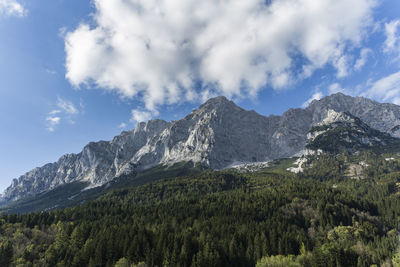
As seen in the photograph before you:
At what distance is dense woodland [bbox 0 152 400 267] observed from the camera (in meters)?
98.1

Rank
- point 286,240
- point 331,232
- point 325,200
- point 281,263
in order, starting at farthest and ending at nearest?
point 325,200 → point 331,232 → point 286,240 → point 281,263

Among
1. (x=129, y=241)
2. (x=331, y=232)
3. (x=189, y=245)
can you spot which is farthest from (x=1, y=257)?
(x=331, y=232)

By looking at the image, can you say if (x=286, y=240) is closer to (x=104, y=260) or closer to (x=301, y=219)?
(x=301, y=219)

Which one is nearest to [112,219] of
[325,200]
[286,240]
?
[286,240]

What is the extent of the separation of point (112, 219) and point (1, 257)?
65.8 metres

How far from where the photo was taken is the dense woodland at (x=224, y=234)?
Result: 98062 millimetres

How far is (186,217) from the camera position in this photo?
157m

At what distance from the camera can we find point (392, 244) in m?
124

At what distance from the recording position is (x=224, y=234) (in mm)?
121875

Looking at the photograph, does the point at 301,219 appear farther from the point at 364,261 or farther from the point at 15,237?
the point at 15,237

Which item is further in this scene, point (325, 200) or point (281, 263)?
point (325, 200)

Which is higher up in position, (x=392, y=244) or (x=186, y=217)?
(x=186, y=217)

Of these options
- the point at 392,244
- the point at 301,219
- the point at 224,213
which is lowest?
the point at 392,244

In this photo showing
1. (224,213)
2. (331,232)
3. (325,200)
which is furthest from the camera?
(325,200)
